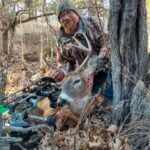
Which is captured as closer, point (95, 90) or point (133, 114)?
point (133, 114)

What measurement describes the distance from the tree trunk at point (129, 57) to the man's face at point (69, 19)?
1.00 m

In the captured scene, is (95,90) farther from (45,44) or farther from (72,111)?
(45,44)

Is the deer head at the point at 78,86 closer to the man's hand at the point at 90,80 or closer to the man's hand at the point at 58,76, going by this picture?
the man's hand at the point at 90,80

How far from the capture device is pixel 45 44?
1409cm

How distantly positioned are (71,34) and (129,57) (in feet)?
3.95

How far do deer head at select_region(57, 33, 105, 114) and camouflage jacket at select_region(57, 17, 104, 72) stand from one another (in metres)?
0.25

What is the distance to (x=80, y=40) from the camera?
16.6ft

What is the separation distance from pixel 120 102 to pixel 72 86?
57 centimetres

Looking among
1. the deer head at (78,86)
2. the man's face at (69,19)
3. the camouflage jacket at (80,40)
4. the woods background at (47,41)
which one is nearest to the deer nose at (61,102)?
the deer head at (78,86)

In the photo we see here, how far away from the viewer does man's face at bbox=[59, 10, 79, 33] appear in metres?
5.18

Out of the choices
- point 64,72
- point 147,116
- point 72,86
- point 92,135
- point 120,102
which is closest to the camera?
point 92,135

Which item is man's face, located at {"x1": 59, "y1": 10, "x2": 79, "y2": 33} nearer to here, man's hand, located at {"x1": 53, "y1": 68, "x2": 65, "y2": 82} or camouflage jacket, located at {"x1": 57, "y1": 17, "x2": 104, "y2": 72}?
camouflage jacket, located at {"x1": 57, "y1": 17, "x2": 104, "y2": 72}

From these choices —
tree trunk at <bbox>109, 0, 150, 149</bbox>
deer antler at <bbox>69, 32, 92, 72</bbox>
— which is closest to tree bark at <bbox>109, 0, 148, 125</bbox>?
tree trunk at <bbox>109, 0, 150, 149</bbox>

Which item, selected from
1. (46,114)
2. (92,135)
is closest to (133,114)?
(92,135)
